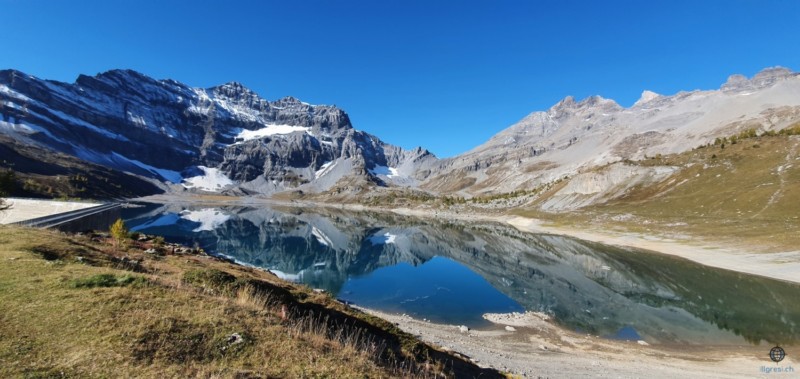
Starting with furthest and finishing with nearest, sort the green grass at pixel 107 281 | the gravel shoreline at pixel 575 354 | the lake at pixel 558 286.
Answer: the lake at pixel 558 286
the gravel shoreline at pixel 575 354
the green grass at pixel 107 281

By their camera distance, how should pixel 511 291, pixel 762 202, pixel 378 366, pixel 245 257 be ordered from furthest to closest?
pixel 762 202 < pixel 245 257 < pixel 511 291 < pixel 378 366

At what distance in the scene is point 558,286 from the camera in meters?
58.5

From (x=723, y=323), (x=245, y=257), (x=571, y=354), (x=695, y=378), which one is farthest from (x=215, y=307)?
(x=245, y=257)

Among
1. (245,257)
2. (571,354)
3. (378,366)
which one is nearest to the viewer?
(378,366)

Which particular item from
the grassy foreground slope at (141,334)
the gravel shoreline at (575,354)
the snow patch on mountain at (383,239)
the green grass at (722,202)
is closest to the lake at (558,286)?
the gravel shoreline at (575,354)

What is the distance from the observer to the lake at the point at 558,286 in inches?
1580

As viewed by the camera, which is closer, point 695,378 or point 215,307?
point 215,307

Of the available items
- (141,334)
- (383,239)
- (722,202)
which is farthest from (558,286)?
(722,202)

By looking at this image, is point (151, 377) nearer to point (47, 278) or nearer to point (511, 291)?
point (47, 278)

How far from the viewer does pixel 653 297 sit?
51312mm

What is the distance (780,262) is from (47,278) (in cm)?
8578

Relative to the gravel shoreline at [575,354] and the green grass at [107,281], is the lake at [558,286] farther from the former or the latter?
the green grass at [107,281]

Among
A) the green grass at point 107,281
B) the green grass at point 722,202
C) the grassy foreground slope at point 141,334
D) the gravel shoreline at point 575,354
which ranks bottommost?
the gravel shoreline at point 575,354

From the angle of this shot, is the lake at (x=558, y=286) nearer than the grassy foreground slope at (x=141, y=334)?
No
